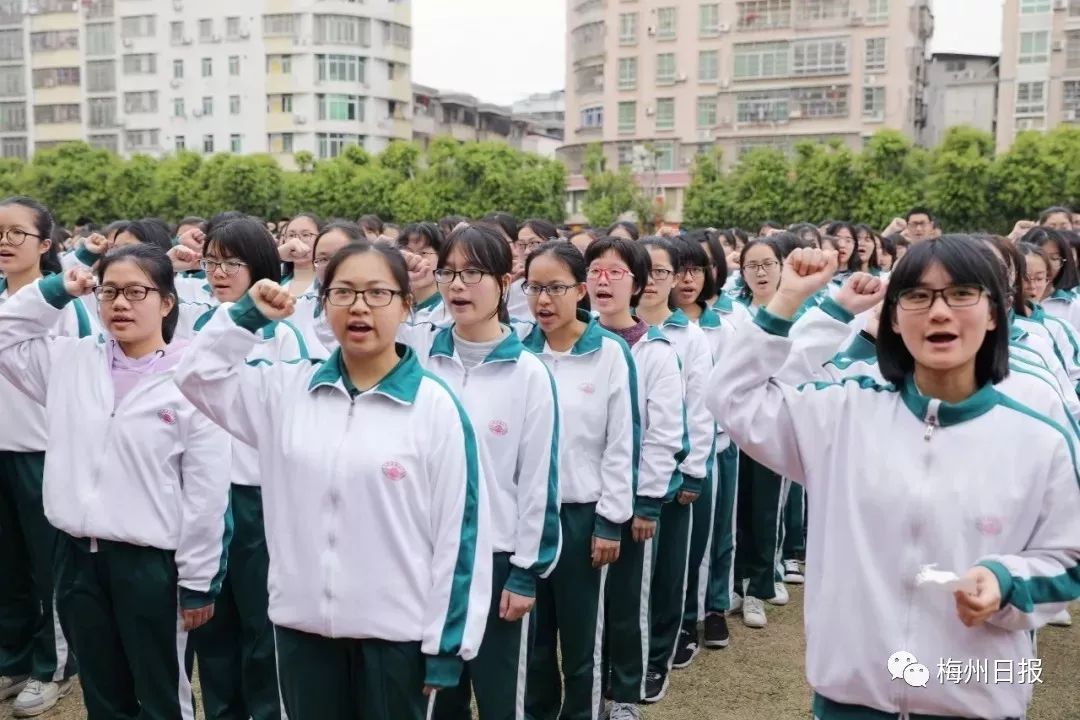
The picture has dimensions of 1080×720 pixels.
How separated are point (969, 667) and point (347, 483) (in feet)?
4.80

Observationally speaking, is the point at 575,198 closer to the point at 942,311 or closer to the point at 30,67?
the point at 30,67

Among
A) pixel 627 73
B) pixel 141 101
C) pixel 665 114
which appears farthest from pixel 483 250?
pixel 141 101

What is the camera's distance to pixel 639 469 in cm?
407

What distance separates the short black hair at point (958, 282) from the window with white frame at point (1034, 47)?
129ft

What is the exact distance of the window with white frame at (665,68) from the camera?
4281cm

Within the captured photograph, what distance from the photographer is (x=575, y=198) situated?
153 ft

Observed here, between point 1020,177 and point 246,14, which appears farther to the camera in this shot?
point 246,14

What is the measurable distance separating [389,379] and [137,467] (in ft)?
3.53

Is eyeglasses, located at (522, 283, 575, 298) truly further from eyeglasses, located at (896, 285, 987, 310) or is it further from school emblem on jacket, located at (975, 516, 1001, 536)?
school emblem on jacket, located at (975, 516, 1001, 536)

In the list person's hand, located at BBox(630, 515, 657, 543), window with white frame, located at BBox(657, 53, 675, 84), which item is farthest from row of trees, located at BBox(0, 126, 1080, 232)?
person's hand, located at BBox(630, 515, 657, 543)

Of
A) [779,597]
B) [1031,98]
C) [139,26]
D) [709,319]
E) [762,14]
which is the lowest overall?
[779,597]

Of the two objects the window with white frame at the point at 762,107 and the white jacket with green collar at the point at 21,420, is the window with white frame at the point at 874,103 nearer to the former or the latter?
the window with white frame at the point at 762,107

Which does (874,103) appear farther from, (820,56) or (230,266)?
(230,266)

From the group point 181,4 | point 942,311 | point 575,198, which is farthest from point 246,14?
point 942,311
